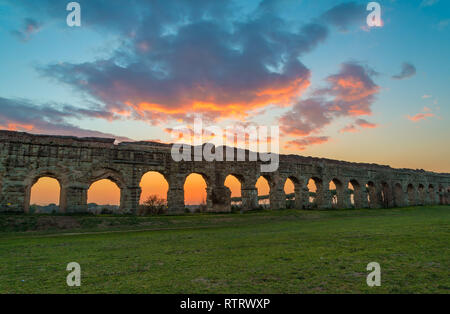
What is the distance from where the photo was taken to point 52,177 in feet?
58.6

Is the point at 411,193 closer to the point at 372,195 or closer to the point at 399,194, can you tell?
the point at 399,194

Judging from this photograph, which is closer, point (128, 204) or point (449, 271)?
point (449, 271)

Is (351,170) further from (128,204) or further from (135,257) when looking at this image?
(135,257)

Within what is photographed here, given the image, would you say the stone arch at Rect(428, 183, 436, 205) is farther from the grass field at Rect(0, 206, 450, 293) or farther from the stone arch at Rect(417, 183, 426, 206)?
the grass field at Rect(0, 206, 450, 293)

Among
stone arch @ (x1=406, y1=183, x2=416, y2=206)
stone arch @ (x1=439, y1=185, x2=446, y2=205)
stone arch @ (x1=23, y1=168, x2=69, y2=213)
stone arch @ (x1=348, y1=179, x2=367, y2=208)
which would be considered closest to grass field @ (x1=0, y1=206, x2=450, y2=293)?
stone arch @ (x1=23, y1=168, x2=69, y2=213)

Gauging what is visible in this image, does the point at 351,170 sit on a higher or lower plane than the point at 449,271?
higher

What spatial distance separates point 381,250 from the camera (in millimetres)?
5516

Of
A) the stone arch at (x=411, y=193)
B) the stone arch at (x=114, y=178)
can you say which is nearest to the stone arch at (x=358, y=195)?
the stone arch at (x=411, y=193)

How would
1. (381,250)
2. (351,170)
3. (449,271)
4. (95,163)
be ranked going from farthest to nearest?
(351,170)
(95,163)
(381,250)
(449,271)

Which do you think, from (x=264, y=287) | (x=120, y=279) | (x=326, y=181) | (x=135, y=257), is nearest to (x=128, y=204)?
(x=135, y=257)

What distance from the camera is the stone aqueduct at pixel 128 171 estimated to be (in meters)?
16.8

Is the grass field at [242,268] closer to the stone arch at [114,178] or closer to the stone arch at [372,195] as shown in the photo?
the stone arch at [114,178]

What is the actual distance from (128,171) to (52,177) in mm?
4497
